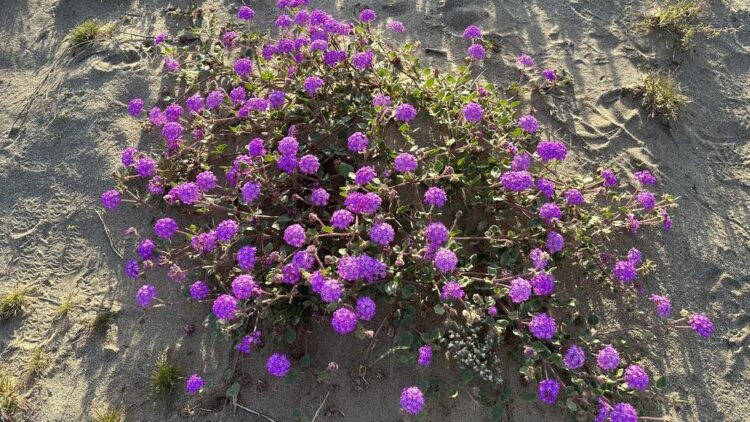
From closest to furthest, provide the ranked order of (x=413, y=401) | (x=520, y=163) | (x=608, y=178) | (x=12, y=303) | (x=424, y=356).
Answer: (x=413, y=401)
(x=424, y=356)
(x=520, y=163)
(x=608, y=178)
(x=12, y=303)


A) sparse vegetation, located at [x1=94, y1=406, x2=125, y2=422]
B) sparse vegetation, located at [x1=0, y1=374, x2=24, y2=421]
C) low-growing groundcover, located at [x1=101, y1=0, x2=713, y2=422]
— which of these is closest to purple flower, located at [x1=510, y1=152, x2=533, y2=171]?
low-growing groundcover, located at [x1=101, y1=0, x2=713, y2=422]

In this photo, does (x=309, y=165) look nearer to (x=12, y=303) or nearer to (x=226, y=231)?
(x=226, y=231)

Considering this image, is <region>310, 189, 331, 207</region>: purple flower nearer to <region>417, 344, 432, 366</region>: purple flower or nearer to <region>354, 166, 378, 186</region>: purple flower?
<region>354, 166, 378, 186</region>: purple flower

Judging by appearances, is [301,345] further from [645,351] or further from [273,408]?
[645,351]

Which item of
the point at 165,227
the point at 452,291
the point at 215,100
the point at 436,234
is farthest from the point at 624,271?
the point at 215,100

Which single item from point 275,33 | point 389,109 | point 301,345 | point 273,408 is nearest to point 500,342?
point 301,345

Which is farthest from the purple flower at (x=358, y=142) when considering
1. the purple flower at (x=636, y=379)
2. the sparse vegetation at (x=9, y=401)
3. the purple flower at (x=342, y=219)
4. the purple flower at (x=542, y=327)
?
the sparse vegetation at (x=9, y=401)

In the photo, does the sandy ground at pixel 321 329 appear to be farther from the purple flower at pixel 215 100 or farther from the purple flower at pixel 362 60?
the purple flower at pixel 362 60
